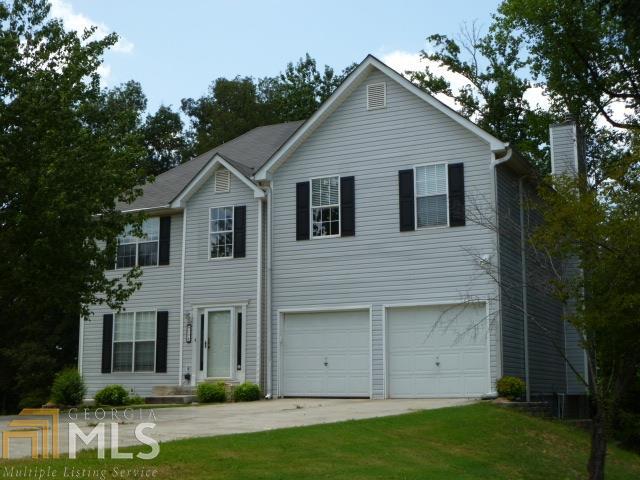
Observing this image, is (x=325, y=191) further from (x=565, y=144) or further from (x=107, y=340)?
(x=107, y=340)

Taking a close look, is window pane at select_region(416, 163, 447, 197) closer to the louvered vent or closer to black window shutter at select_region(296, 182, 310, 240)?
black window shutter at select_region(296, 182, 310, 240)

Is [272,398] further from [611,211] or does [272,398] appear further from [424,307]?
[611,211]

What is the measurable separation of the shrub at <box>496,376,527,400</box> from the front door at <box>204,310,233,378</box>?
7598 millimetres

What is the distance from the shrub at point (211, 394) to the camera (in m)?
21.3

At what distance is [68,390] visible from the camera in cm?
2338

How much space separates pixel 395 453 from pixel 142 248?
14.8 metres

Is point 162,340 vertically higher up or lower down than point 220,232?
lower down

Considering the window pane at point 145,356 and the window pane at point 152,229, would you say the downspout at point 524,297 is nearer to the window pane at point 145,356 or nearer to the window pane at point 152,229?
the window pane at point 145,356

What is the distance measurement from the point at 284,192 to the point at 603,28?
40.2 ft

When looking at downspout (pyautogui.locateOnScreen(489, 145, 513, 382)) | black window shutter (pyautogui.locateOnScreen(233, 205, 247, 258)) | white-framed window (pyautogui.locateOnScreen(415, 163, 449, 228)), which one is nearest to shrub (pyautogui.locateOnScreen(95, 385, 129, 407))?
black window shutter (pyautogui.locateOnScreen(233, 205, 247, 258))

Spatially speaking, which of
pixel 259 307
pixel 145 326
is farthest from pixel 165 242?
pixel 259 307

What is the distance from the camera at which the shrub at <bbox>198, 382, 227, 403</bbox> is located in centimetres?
2128

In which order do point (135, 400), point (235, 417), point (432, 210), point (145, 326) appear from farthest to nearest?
point (145, 326)
point (135, 400)
point (432, 210)
point (235, 417)

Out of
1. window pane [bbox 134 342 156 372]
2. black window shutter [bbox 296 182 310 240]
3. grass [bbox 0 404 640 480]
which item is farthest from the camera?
window pane [bbox 134 342 156 372]
